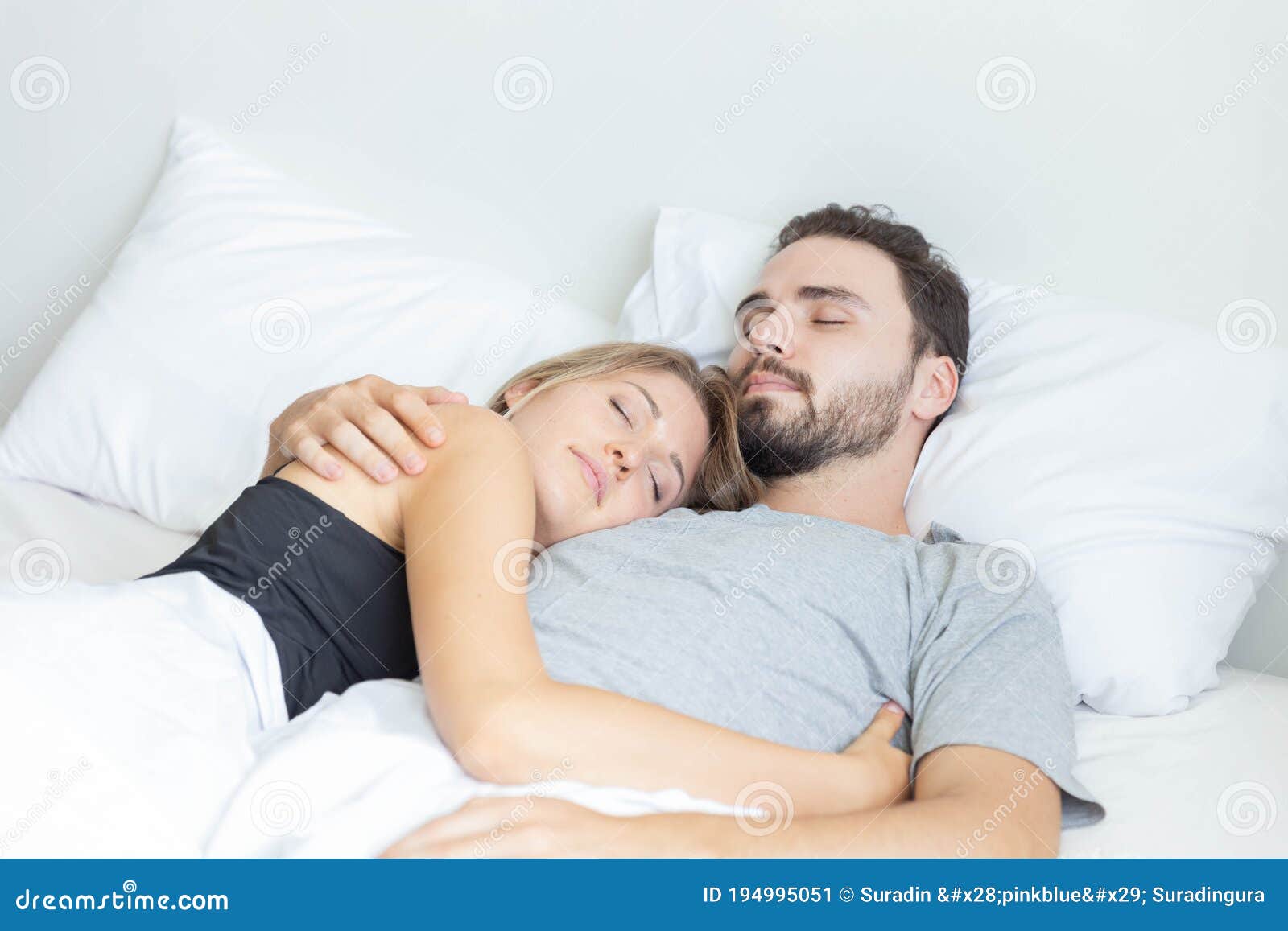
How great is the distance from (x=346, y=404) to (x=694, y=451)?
499 mm

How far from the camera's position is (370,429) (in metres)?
1.27

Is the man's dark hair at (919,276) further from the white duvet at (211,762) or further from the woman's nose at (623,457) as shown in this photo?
the white duvet at (211,762)

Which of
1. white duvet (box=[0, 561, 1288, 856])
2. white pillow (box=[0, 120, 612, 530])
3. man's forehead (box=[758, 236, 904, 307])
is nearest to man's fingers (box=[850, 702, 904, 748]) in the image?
white duvet (box=[0, 561, 1288, 856])

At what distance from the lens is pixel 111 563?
174 cm

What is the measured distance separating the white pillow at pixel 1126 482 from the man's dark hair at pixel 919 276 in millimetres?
87

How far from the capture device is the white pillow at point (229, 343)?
1.92m

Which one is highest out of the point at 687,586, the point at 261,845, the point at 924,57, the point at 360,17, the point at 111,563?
the point at 924,57

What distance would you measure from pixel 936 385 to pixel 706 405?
43 cm

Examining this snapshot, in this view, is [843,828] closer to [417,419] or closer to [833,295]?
[417,419]

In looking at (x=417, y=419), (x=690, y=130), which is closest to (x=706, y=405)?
(x=417, y=419)

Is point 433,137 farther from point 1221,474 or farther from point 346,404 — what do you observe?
point 1221,474

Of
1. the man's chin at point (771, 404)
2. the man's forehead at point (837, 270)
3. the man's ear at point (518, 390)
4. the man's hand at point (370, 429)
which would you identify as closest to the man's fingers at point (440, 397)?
the man's hand at point (370, 429)

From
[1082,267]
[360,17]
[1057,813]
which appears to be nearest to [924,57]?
[1082,267]

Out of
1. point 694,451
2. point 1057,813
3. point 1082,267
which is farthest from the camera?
point 1082,267
